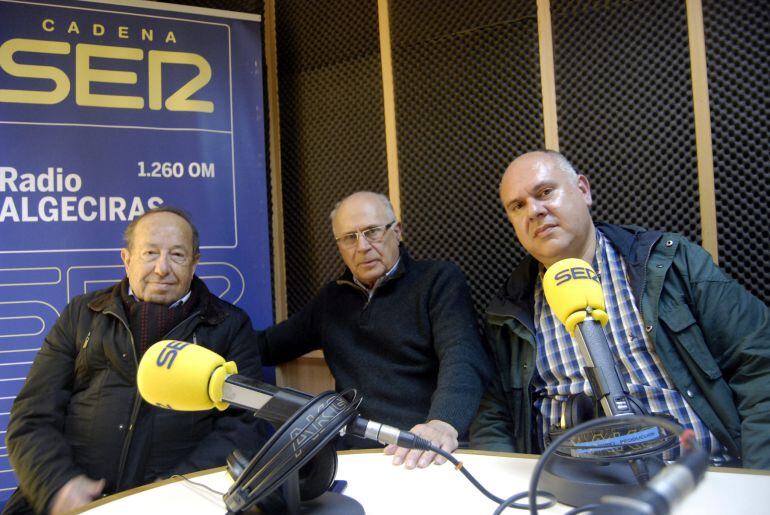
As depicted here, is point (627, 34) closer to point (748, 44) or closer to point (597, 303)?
point (748, 44)

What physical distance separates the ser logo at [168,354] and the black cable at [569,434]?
571mm

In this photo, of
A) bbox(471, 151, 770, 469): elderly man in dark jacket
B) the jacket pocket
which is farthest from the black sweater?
the jacket pocket

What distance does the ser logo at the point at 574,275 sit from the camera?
1.01 m

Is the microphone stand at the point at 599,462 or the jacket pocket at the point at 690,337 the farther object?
the jacket pocket at the point at 690,337

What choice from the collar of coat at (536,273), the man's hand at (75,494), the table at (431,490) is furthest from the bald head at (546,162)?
the man's hand at (75,494)

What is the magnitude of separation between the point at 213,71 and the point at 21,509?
6.87 feet

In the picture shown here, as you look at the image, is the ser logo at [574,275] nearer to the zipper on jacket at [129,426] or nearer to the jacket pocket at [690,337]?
the jacket pocket at [690,337]

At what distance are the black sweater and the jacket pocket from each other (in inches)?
24.4

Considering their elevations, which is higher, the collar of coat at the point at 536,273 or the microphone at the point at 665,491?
the collar of coat at the point at 536,273

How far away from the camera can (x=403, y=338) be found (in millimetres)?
2215

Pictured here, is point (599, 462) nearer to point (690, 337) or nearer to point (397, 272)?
point (690, 337)

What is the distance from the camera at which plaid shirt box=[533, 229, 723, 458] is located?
1.69m

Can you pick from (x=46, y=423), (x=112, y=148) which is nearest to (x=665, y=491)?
(x=46, y=423)

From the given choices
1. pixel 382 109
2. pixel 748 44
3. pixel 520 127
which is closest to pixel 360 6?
pixel 382 109
